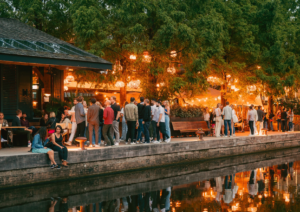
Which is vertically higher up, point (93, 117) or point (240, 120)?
point (93, 117)

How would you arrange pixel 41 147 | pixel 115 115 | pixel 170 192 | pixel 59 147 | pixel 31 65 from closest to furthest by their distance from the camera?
1. pixel 170 192
2. pixel 59 147
3. pixel 41 147
4. pixel 115 115
5. pixel 31 65

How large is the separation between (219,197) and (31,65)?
10.5 metres

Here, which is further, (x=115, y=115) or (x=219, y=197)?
(x=115, y=115)

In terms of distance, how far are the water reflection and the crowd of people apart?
7.16 metres

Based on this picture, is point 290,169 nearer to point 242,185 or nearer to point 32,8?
point 242,185

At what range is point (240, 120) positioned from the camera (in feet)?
82.6

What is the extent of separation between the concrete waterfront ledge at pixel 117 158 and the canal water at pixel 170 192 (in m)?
0.30

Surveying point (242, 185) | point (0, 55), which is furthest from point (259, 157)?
point (0, 55)

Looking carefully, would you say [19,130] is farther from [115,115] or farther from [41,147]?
[115,115]

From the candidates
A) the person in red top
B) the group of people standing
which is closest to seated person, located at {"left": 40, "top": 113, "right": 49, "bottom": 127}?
the group of people standing

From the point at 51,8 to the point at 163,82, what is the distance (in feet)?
28.4

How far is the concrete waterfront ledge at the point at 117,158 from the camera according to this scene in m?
10.2

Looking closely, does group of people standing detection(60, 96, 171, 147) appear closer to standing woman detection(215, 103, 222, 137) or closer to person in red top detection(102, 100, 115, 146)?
person in red top detection(102, 100, 115, 146)

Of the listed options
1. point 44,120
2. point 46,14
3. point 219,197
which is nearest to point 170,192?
point 219,197
